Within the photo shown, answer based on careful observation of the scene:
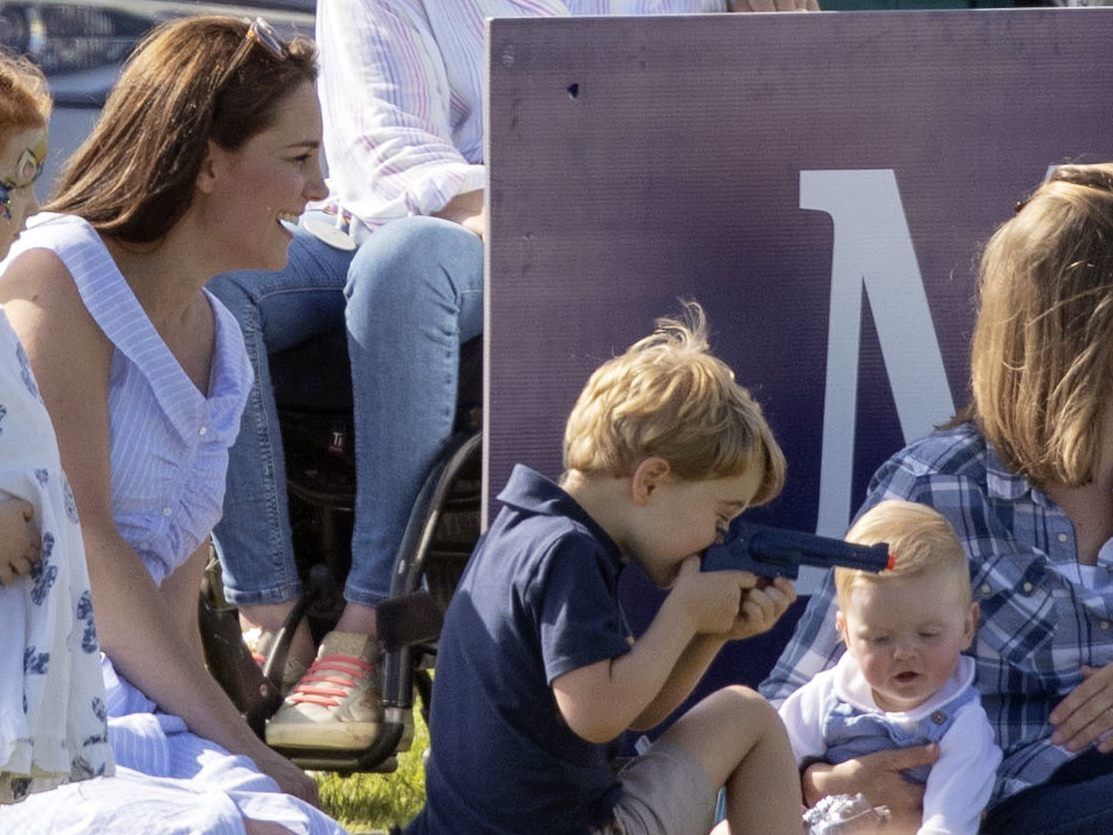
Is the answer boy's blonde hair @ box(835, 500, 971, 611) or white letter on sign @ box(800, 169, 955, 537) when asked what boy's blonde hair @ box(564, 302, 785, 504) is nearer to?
boy's blonde hair @ box(835, 500, 971, 611)

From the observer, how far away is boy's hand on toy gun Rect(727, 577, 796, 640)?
2619 millimetres

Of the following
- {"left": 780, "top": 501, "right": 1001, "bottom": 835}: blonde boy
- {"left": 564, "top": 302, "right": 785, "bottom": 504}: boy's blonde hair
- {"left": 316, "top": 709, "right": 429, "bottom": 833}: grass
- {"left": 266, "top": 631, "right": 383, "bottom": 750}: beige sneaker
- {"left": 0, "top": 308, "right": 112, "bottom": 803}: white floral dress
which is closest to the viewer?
{"left": 0, "top": 308, "right": 112, "bottom": 803}: white floral dress

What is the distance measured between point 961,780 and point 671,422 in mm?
659

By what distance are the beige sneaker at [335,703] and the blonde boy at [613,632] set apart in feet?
2.16

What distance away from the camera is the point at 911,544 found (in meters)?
2.74

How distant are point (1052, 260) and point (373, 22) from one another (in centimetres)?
145

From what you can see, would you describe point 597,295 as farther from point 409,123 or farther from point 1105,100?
point 1105,100

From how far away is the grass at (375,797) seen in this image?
4258 mm

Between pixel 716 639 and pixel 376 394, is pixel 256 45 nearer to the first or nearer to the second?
pixel 376 394

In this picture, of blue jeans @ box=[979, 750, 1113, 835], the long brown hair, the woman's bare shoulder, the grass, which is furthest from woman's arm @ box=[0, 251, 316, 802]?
the grass

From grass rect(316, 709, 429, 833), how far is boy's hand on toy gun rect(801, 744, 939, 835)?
1.58 meters

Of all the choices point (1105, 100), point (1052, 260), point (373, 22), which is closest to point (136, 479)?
point (373, 22)

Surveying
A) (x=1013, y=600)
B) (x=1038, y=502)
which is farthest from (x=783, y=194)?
(x=1013, y=600)

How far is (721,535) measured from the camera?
2666mm
